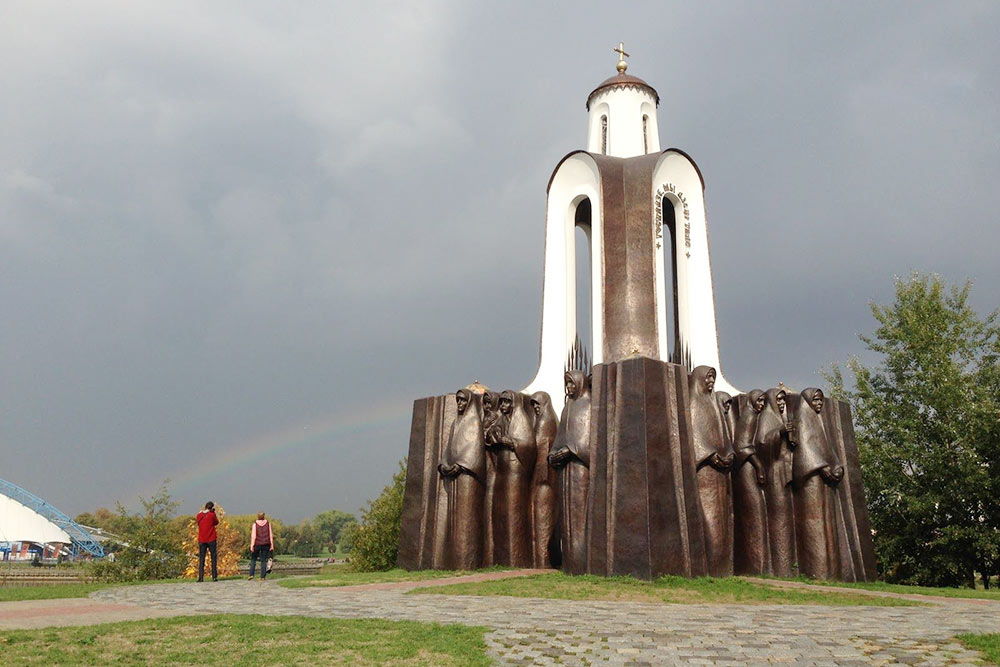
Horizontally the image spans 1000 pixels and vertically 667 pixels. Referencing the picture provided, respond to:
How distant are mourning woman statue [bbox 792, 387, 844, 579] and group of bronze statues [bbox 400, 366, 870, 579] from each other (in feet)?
0.06

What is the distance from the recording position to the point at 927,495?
1956 cm

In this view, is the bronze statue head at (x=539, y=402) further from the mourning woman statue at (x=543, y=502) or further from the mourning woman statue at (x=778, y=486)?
the mourning woman statue at (x=778, y=486)

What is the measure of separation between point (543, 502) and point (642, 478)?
3.31m

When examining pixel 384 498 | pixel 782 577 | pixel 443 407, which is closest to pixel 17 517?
pixel 384 498

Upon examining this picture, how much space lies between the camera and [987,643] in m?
5.83

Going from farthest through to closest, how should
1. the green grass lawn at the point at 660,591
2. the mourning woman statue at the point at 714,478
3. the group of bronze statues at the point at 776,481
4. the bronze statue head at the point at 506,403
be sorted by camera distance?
the bronze statue head at the point at 506,403, the group of bronze statues at the point at 776,481, the mourning woman statue at the point at 714,478, the green grass lawn at the point at 660,591

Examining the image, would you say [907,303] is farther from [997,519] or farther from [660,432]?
[660,432]

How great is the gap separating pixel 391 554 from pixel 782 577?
37.5 feet

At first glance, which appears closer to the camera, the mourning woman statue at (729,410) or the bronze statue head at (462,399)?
the mourning woman statue at (729,410)

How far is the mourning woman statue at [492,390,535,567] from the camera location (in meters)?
14.4

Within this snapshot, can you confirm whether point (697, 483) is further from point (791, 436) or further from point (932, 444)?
point (932, 444)

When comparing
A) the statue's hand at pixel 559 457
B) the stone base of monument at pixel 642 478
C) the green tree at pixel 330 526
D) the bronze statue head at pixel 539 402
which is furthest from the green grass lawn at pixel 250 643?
the green tree at pixel 330 526

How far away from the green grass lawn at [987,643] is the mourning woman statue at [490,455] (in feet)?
30.1

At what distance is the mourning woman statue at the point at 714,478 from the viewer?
499 inches
